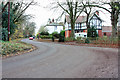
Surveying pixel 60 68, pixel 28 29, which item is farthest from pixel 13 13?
pixel 28 29

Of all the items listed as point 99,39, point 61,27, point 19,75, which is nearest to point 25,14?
point 99,39

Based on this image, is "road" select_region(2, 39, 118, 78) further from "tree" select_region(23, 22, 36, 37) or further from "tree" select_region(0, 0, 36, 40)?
"tree" select_region(23, 22, 36, 37)

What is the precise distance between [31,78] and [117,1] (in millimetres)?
19100

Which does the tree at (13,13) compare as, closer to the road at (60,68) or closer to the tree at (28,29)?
the road at (60,68)

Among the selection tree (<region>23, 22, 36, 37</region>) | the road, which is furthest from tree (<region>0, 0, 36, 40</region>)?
tree (<region>23, 22, 36, 37</region>)

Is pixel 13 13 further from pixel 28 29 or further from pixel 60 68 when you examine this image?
pixel 28 29

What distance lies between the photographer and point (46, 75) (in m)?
3.95

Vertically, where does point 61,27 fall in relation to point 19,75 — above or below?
Result: above

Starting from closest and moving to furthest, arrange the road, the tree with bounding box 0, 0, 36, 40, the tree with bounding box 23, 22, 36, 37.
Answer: the road → the tree with bounding box 0, 0, 36, 40 → the tree with bounding box 23, 22, 36, 37

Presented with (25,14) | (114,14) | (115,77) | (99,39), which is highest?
(25,14)

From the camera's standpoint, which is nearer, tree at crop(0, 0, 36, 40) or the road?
the road

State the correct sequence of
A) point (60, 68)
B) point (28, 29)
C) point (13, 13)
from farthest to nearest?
point (28, 29)
point (13, 13)
point (60, 68)

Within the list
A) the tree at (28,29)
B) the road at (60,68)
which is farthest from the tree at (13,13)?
the tree at (28,29)

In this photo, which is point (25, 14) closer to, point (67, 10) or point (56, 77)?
point (67, 10)
